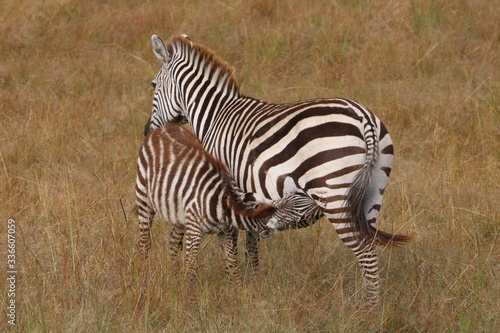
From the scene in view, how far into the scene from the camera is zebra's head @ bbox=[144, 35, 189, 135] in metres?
7.00

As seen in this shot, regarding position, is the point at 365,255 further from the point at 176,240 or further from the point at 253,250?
the point at 176,240

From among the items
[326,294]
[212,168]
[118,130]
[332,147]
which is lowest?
[118,130]

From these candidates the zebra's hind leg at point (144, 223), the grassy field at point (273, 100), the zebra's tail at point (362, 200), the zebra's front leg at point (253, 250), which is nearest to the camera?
the grassy field at point (273, 100)

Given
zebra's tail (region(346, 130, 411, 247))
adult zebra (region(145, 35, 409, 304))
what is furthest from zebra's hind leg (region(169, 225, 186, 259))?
zebra's tail (region(346, 130, 411, 247))

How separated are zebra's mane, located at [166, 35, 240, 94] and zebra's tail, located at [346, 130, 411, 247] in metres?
1.40

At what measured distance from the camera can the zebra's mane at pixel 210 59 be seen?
668 centimetres

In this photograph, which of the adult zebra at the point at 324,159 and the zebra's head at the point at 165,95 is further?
the zebra's head at the point at 165,95

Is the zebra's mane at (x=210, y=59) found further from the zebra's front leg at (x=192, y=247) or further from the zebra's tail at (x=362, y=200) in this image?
the zebra's tail at (x=362, y=200)

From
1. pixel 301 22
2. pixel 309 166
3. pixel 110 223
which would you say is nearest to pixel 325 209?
pixel 309 166

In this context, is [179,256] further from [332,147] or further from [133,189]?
[133,189]

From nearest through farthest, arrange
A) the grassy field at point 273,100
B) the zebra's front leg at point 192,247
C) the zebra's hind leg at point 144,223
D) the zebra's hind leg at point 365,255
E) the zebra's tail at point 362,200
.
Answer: the grassy field at point 273,100
the zebra's tail at point 362,200
the zebra's hind leg at point 365,255
the zebra's front leg at point 192,247
the zebra's hind leg at point 144,223

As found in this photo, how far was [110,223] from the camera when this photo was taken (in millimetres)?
6504

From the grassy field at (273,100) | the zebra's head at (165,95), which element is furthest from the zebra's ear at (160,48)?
the grassy field at (273,100)

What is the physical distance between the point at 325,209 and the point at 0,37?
Result: 6750 mm
